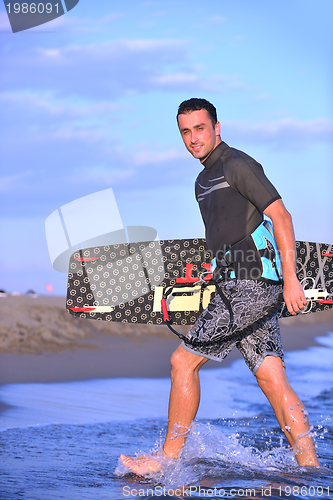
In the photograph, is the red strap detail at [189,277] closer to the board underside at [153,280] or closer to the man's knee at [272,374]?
the board underside at [153,280]

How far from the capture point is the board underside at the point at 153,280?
364 centimetres

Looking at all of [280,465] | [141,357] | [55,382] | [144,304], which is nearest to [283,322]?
[141,357]

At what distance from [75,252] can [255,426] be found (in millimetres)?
2122

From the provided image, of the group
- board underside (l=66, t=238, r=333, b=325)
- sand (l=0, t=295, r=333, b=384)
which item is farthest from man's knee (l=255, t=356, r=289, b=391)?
sand (l=0, t=295, r=333, b=384)

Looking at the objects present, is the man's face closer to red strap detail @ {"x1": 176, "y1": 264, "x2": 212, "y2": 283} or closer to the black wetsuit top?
the black wetsuit top

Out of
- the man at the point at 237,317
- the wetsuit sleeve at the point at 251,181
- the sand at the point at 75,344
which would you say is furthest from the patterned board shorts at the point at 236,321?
the sand at the point at 75,344

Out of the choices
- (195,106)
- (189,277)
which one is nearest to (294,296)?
(195,106)

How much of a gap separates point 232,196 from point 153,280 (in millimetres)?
1682

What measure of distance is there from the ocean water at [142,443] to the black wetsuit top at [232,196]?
3.54ft

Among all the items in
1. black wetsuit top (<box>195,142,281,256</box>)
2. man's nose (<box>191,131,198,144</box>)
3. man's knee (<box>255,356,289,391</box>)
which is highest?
man's nose (<box>191,131,198,144</box>)

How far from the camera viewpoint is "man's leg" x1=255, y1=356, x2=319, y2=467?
2.55 m

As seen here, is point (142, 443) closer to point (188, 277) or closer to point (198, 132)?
point (188, 277)

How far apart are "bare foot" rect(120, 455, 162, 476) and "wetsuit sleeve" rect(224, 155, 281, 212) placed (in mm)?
1417

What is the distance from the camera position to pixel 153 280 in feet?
13.5
